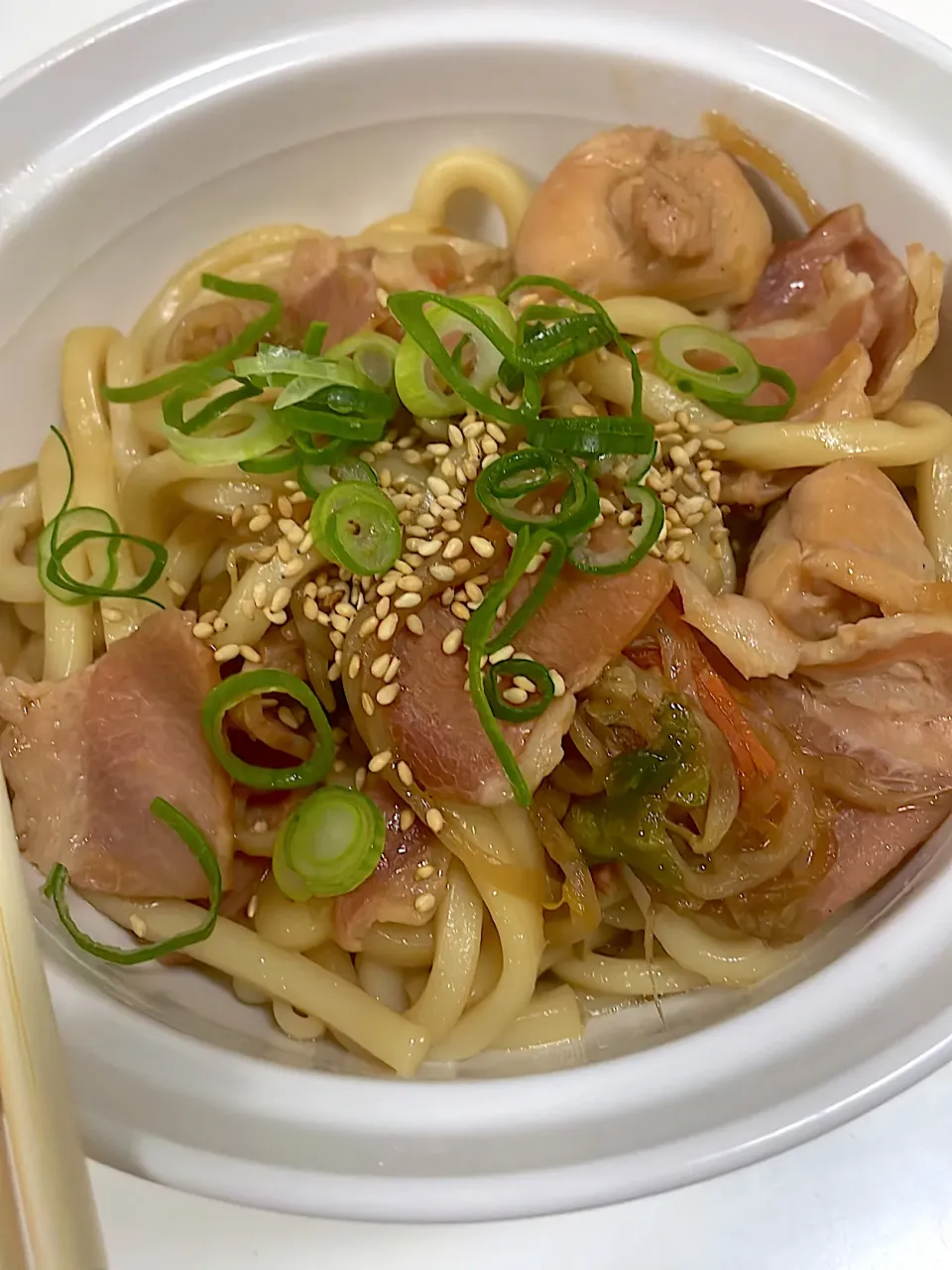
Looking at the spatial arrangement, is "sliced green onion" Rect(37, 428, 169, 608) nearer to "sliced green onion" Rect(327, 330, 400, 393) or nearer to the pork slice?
"sliced green onion" Rect(327, 330, 400, 393)

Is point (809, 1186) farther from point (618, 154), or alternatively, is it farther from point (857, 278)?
point (618, 154)

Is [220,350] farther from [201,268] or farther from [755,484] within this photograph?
[755,484]

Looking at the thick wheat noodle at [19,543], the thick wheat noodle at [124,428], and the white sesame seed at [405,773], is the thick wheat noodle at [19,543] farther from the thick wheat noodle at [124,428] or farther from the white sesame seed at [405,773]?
the white sesame seed at [405,773]

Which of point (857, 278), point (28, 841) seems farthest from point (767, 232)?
point (28, 841)

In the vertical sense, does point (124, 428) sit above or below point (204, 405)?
below

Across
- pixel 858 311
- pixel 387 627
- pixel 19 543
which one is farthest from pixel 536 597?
pixel 19 543
